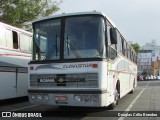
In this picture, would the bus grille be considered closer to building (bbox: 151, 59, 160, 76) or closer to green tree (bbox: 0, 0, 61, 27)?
green tree (bbox: 0, 0, 61, 27)

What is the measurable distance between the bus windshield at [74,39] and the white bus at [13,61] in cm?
415

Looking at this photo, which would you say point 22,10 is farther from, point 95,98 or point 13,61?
point 95,98

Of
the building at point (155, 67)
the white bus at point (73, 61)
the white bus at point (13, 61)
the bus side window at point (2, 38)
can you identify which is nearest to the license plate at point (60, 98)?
the white bus at point (73, 61)

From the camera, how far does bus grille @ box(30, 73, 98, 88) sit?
10.7 m

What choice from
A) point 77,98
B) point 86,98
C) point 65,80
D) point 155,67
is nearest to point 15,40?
point 65,80

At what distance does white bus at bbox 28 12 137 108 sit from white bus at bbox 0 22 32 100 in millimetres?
3894

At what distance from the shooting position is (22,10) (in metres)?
27.8

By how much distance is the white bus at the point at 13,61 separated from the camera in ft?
50.5

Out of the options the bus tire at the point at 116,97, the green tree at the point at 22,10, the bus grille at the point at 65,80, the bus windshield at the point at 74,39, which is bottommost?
the bus tire at the point at 116,97

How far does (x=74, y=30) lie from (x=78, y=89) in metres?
1.96

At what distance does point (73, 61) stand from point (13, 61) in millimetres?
5977

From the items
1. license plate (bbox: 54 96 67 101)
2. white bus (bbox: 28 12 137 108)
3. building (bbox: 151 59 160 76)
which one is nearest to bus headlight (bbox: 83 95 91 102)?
white bus (bbox: 28 12 137 108)

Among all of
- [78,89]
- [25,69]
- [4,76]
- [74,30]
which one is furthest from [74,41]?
[25,69]

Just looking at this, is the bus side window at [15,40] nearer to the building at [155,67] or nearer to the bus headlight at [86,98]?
the bus headlight at [86,98]
